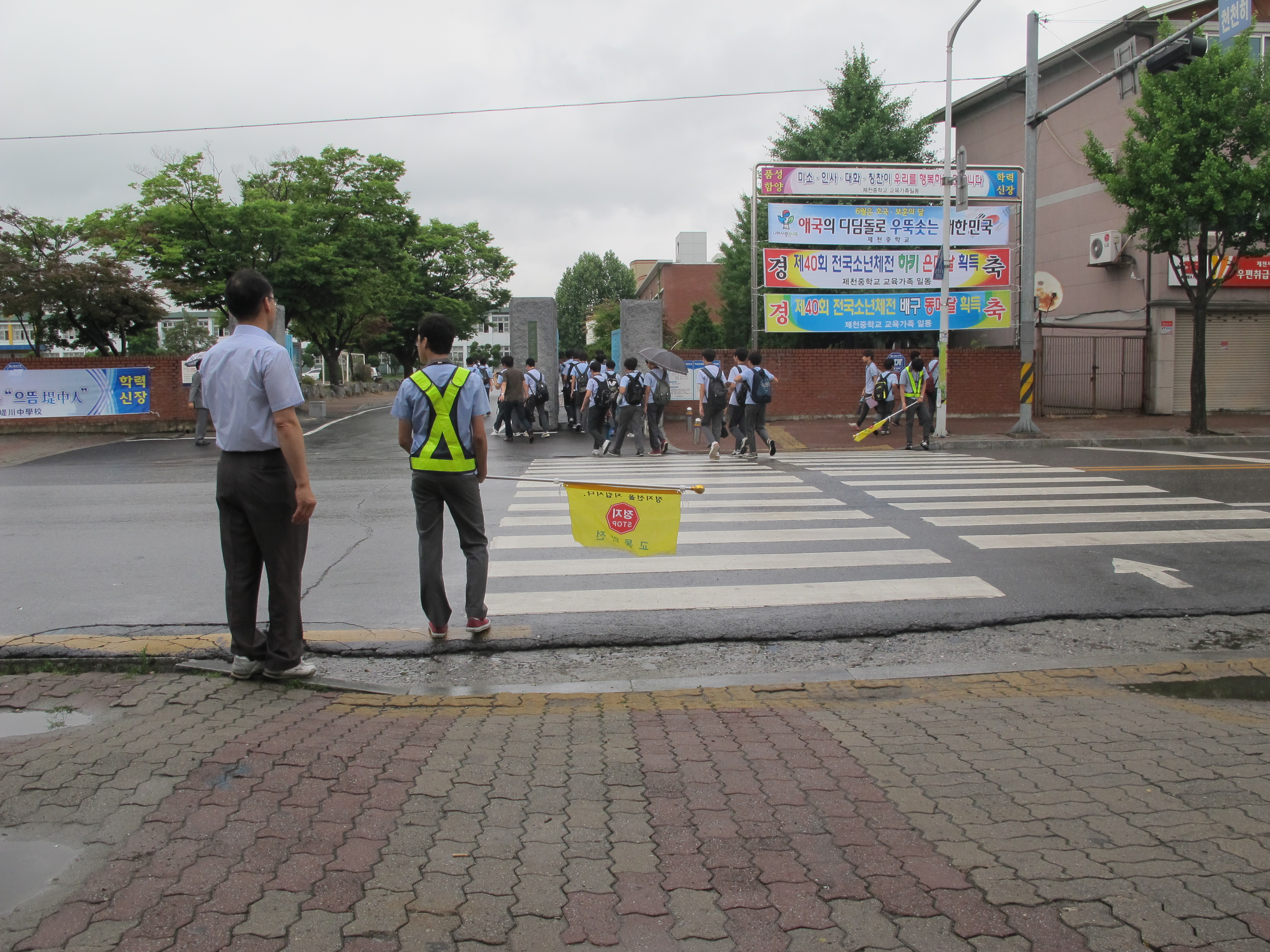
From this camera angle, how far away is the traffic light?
13578mm

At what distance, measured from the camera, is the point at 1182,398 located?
24469 millimetres

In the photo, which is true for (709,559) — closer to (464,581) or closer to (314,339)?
(464,581)

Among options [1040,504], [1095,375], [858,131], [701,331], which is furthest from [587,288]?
[1040,504]

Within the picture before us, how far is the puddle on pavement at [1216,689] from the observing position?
16.2 feet

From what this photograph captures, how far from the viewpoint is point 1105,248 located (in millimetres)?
24500

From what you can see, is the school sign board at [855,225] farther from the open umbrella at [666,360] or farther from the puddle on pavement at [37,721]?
the puddle on pavement at [37,721]

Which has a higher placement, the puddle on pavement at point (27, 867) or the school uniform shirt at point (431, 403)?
the school uniform shirt at point (431, 403)

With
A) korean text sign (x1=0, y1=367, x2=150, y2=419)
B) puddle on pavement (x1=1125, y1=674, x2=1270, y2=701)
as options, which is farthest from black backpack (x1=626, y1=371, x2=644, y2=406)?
korean text sign (x1=0, y1=367, x2=150, y2=419)

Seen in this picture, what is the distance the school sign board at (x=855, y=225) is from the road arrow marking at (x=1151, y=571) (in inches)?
664

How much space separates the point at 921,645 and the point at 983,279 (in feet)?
68.1

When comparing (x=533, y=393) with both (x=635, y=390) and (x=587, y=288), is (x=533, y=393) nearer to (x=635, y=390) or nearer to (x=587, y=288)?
(x=635, y=390)

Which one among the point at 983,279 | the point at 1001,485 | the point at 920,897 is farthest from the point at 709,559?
the point at 983,279

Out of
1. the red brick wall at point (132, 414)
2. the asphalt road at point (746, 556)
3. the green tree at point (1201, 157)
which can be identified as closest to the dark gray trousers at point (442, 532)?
the asphalt road at point (746, 556)

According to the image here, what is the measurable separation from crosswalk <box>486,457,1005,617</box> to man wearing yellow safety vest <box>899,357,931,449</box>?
7.71 meters
